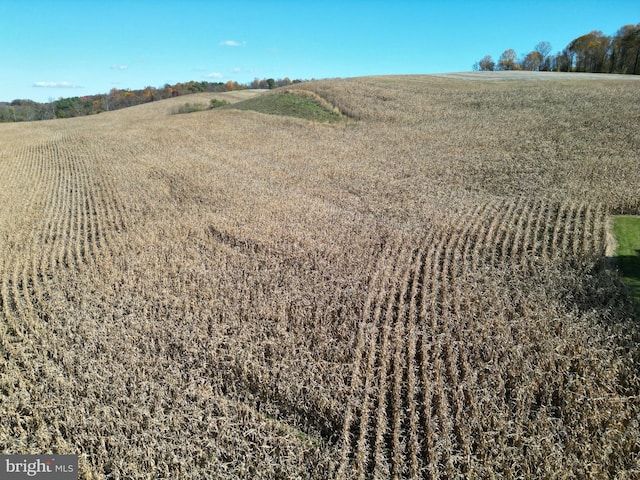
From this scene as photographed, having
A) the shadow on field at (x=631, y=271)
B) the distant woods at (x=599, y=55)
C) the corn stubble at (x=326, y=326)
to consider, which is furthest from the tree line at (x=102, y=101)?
the shadow on field at (x=631, y=271)

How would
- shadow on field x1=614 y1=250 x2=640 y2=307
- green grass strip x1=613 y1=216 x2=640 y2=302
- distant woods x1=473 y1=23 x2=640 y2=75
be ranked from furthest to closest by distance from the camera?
distant woods x1=473 y1=23 x2=640 y2=75, green grass strip x1=613 y1=216 x2=640 y2=302, shadow on field x1=614 y1=250 x2=640 y2=307

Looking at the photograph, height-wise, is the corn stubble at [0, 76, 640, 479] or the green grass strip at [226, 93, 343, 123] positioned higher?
the green grass strip at [226, 93, 343, 123]

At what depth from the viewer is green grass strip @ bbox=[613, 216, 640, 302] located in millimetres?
10132

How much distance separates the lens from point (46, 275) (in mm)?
11523

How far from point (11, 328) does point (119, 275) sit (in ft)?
9.44

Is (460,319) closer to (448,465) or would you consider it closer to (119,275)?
(448,465)

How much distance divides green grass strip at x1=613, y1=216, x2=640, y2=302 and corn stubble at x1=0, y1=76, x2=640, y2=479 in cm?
49

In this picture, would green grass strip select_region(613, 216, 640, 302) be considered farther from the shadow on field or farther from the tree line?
the tree line

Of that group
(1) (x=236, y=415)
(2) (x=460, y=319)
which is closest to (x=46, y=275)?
(1) (x=236, y=415)
